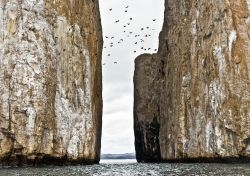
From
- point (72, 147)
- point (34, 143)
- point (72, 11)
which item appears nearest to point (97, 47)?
point (72, 11)

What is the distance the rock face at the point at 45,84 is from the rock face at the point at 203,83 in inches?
403

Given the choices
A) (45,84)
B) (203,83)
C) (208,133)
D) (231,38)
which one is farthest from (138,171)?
(231,38)

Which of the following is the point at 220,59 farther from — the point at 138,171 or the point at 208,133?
the point at 138,171

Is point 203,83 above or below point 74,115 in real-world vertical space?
above

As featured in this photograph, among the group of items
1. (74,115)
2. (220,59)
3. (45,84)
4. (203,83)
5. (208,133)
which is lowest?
(208,133)

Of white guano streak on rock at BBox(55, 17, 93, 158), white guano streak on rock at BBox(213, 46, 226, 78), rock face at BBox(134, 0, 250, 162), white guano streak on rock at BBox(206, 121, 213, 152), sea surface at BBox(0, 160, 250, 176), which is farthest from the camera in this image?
white guano streak on rock at BBox(206, 121, 213, 152)

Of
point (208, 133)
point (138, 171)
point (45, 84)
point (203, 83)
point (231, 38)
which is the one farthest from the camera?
point (203, 83)

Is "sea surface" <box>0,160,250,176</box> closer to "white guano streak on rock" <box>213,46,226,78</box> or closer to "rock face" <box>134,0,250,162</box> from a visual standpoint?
"rock face" <box>134,0,250,162</box>

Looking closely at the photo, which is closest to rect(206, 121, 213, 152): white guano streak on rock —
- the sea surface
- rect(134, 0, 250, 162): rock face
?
rect(134, 0, 250, 162): rock face

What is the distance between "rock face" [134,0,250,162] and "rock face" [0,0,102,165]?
10227 millimetres

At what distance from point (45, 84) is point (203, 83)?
Answer: 52.0 feet

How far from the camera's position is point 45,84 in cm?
3891

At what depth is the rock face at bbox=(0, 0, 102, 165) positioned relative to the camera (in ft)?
121

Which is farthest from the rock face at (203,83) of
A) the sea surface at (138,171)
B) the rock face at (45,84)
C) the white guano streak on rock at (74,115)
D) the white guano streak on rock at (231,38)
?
the white guano streak on rock at (74,115)
